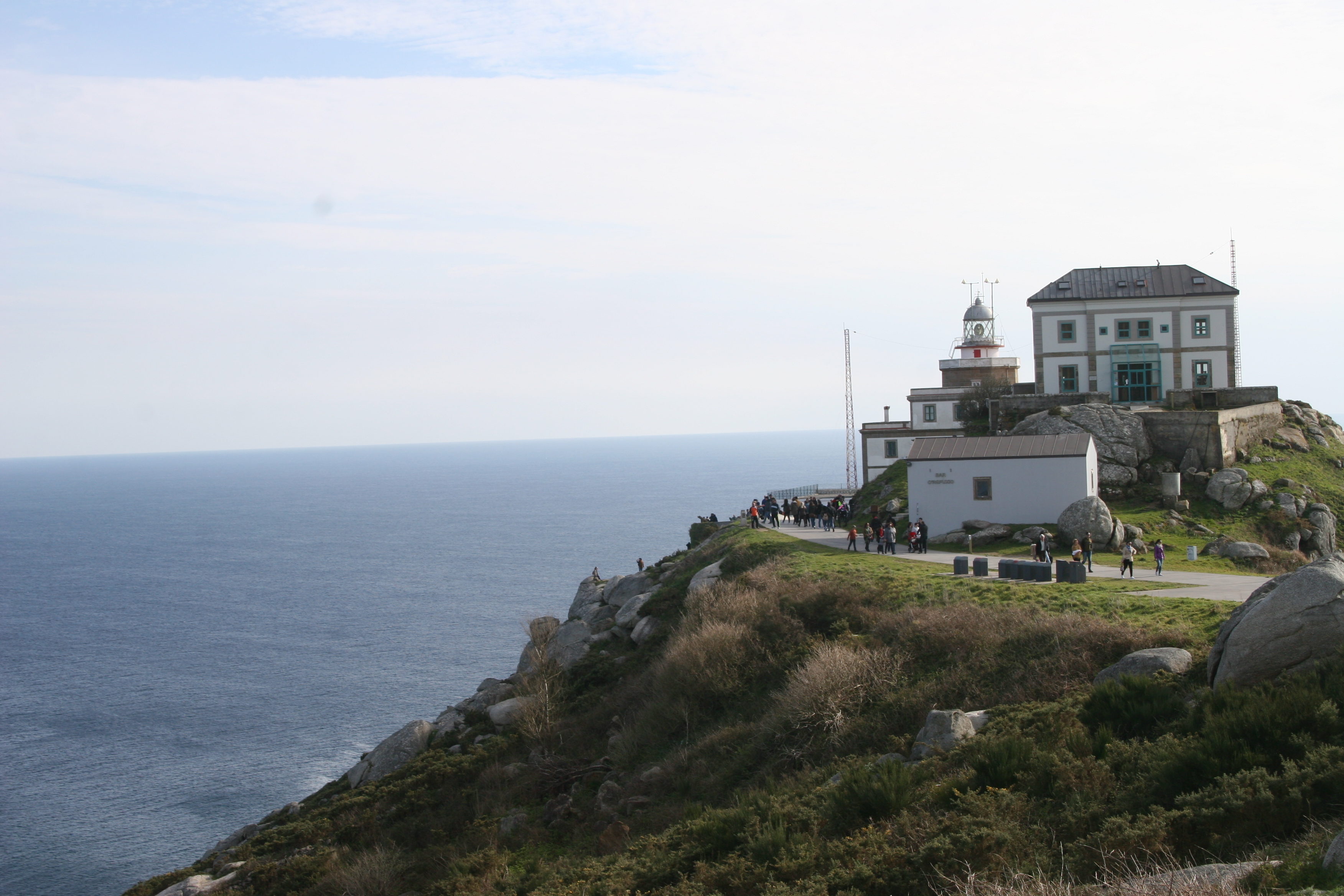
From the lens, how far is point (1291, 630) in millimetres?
15164

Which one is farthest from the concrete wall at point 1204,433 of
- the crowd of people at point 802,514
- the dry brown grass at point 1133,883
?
the dry brown grass at point 1133,883

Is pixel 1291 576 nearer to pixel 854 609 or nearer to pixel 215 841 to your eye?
pixel 854 609

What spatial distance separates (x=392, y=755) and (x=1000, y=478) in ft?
78.9

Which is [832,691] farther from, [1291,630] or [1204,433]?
[1204,433]

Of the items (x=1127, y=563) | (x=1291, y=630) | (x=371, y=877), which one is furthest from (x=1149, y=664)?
(x=371, y=877)

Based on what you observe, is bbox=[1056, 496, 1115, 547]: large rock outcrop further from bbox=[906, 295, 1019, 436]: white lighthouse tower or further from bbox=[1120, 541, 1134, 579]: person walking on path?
bbox=[906, 295, 1019, 436]: white lighthouse tower

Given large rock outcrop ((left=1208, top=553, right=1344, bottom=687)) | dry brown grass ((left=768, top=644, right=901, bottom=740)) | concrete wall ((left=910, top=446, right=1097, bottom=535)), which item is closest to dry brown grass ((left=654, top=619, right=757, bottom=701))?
dry brown grass ((left=768, top=644, right=901, bottom=740))

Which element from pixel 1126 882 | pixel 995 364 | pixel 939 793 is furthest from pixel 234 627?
pixel 1126 882

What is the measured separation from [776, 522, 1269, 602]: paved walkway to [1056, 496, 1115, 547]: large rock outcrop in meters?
2.43

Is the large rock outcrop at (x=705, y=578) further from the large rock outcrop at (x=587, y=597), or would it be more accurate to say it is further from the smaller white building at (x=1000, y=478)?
the large rock outcrop at (x=587, y=597)

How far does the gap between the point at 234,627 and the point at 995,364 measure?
58.7m

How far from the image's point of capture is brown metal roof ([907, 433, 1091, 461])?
121 ft

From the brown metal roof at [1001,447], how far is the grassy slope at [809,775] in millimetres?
6454

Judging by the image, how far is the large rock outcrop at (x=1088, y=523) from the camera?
114 ft
